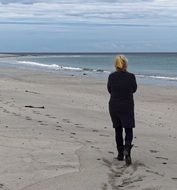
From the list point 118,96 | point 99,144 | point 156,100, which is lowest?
point 156,100

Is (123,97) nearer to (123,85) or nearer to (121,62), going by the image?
(123,85)

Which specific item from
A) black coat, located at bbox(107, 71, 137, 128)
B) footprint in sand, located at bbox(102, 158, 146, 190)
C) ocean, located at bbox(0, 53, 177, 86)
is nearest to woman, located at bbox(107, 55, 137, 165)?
black coat, located at bbox(107, 71, 137, 128)

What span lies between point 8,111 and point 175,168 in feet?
21.4

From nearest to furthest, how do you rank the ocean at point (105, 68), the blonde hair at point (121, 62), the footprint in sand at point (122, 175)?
the footprint in sand at point (122, 175)
the blonde hair at point (121, 62)
the ocean at point (105, 68)

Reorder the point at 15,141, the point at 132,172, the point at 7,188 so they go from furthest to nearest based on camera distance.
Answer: the point at 15,141
the point at 132,172
the point at 7,188

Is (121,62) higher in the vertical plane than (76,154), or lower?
higher

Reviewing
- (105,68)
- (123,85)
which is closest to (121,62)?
(123,85)

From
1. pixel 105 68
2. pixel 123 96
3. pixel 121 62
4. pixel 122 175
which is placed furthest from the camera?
pixel 105 68

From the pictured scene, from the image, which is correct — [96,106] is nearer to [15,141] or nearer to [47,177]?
[15,141]

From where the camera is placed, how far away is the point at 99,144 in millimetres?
9703

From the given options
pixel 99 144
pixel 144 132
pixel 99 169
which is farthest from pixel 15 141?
pixel 144 132

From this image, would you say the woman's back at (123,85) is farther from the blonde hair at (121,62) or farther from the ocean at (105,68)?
the ocean at (105,68)

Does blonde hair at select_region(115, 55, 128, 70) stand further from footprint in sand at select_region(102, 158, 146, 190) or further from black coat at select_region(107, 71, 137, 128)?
footprint in sand at select_region(102, 158, 146, 190)

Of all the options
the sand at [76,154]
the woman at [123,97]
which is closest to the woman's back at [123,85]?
the woman at [123,97]
